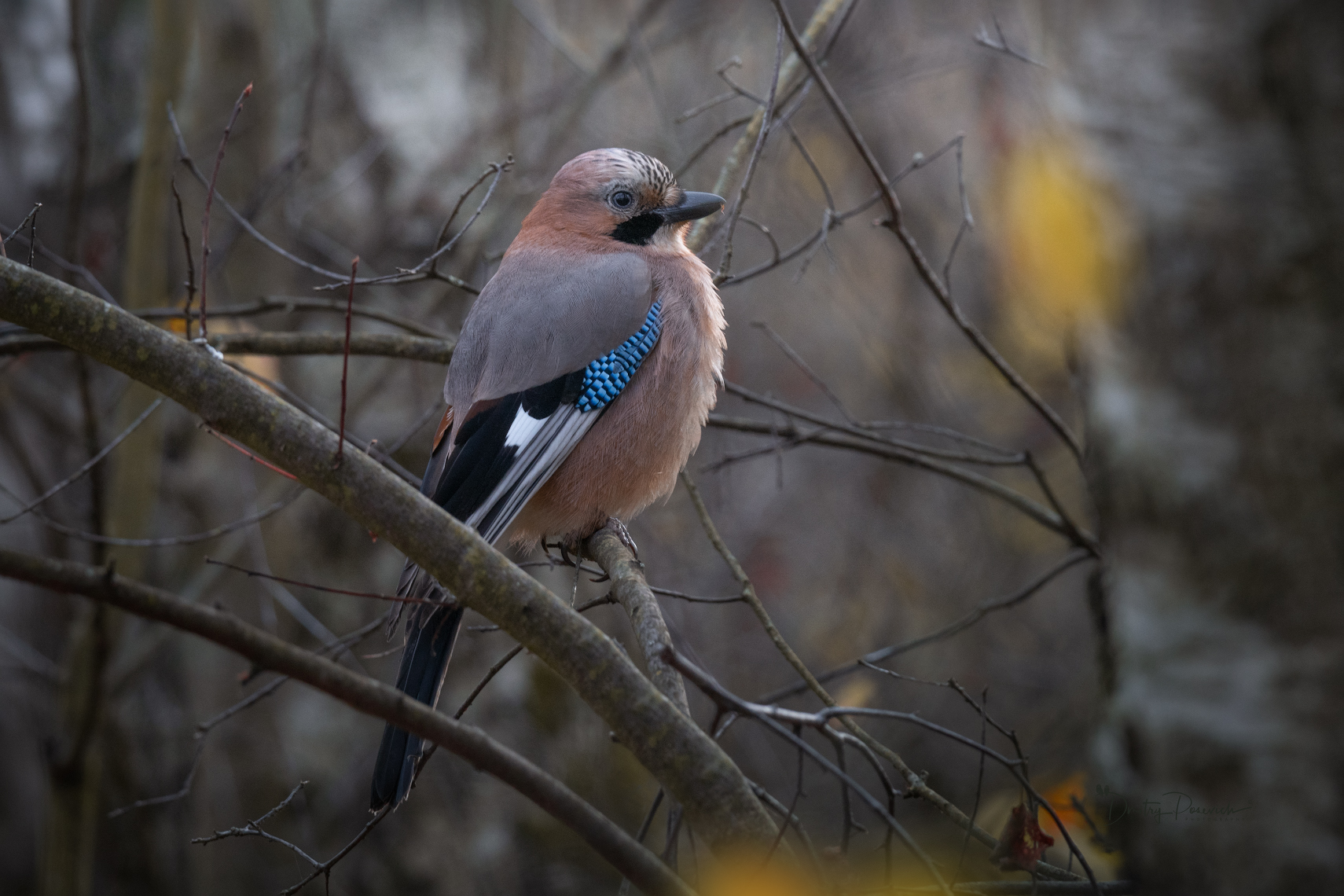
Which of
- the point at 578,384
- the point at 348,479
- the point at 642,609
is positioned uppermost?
the point at 578,384

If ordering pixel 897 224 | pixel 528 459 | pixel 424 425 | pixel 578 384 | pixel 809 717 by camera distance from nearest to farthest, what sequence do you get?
pixel 809 717, pixel 897 224, pixel 528 459, pixel 578 384, pixel 424 425

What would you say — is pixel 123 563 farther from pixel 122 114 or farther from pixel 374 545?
pixel 122 114

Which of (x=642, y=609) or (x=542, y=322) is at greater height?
(x=542, y=322)

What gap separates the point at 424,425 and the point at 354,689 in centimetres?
257

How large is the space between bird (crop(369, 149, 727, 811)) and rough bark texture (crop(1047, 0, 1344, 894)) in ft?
5.72

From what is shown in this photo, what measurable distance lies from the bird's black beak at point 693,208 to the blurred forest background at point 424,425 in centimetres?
13

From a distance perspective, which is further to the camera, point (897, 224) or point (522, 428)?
point (522, 428)

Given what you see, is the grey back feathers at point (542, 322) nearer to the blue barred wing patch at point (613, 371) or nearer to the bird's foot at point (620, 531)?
the blue barred wing patch at point (613, 371)

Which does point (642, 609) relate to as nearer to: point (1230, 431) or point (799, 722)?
point (799, 722)

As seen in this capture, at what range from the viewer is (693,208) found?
10.2ft

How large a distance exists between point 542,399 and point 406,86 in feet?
12.2

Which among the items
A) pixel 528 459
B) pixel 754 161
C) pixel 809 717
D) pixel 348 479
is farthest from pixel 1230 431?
pixel 528 459

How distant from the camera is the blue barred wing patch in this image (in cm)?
284

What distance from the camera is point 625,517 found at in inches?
119
